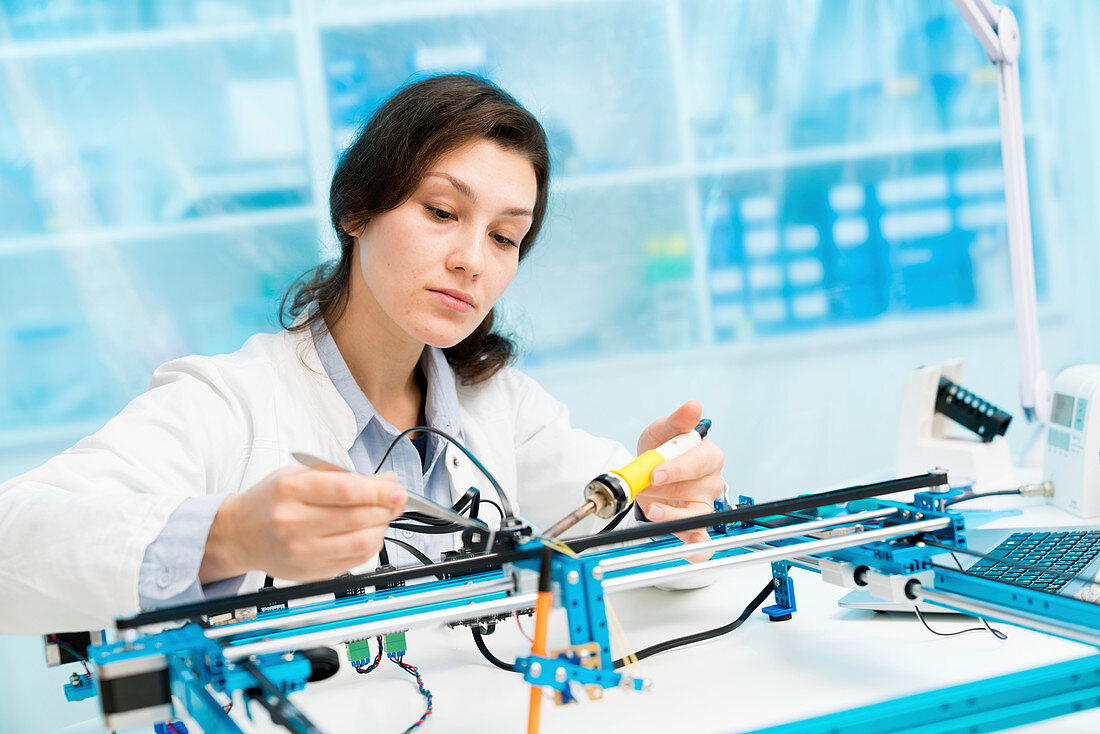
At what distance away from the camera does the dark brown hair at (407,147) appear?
1025 mm

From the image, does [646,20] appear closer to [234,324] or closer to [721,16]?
[721,16]

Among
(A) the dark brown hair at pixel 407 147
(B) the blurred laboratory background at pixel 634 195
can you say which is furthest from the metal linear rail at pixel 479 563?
(B) the blurred laboratory background at pixel 634 195

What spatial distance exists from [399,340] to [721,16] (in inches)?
63.9

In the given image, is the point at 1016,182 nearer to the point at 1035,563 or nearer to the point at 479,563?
the point at 1035,563

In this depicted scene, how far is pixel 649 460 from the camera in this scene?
0.82 metres

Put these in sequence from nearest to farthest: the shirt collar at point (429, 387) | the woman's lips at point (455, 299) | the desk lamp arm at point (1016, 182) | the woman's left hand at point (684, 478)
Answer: the woman's left hand at point (684, 478), the woman's lips at point (455, 299), the shirt collar at point (429, 387), the desk lamp arm at point (1016, 182)

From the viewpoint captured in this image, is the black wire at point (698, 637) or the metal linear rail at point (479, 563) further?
the black wire at point (698, 637)

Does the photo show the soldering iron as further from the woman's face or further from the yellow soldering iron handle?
the woman's face

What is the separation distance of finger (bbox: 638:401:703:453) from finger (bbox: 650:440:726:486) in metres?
0.03

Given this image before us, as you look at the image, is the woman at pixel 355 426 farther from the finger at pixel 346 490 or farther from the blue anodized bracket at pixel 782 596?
the blue anodized bracket at pixel 782 596

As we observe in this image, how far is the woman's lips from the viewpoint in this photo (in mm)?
1004

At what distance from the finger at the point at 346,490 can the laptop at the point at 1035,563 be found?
55 cm

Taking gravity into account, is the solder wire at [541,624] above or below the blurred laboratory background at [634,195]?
below

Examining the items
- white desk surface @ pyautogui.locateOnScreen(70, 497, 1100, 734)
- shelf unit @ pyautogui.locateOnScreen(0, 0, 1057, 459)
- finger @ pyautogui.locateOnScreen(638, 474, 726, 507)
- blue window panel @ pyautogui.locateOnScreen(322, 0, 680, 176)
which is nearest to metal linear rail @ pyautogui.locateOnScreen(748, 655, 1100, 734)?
white desk surface @ pyautogui.locateOnScreen(70, 497, 1100, 734)
